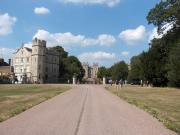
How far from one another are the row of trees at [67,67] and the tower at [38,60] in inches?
463

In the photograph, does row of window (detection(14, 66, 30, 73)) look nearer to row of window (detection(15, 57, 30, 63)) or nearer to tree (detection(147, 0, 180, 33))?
row of window (detection(15, 57, 30, 63))

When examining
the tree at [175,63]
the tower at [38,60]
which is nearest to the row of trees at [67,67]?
the tower at [38,60]

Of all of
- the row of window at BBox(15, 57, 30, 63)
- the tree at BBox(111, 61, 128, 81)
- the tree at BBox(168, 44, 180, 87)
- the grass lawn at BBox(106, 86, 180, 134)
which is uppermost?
the row of window at BBox(15, 57, 30, 63)

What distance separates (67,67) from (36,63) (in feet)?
71.5

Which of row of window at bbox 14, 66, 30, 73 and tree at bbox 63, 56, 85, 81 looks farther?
tree at bbox 63, 56, 85, 81

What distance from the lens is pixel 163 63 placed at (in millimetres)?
89500

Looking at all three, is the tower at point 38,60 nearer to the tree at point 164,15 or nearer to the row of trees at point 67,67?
the row of trees at point 67,67

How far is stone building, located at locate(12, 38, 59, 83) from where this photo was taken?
163125 mm

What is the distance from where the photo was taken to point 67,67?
181750 mm

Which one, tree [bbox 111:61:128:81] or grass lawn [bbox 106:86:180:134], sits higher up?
tree [bbox 111:61:128:81]

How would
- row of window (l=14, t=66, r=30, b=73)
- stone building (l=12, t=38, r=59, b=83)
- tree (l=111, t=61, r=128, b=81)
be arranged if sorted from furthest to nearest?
tree (l=111, t=61, r=128, b=81) → row of window (l=14, t=66, r=30, b=73) → stone building (l=12, t=38, r=59, b=83)

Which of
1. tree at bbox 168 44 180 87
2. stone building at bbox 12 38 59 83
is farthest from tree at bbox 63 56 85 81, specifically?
tree at bbox 168 44 180 87

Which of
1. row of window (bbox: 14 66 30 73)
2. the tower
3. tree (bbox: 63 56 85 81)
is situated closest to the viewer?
the tower

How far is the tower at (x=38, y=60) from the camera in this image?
533 ft
